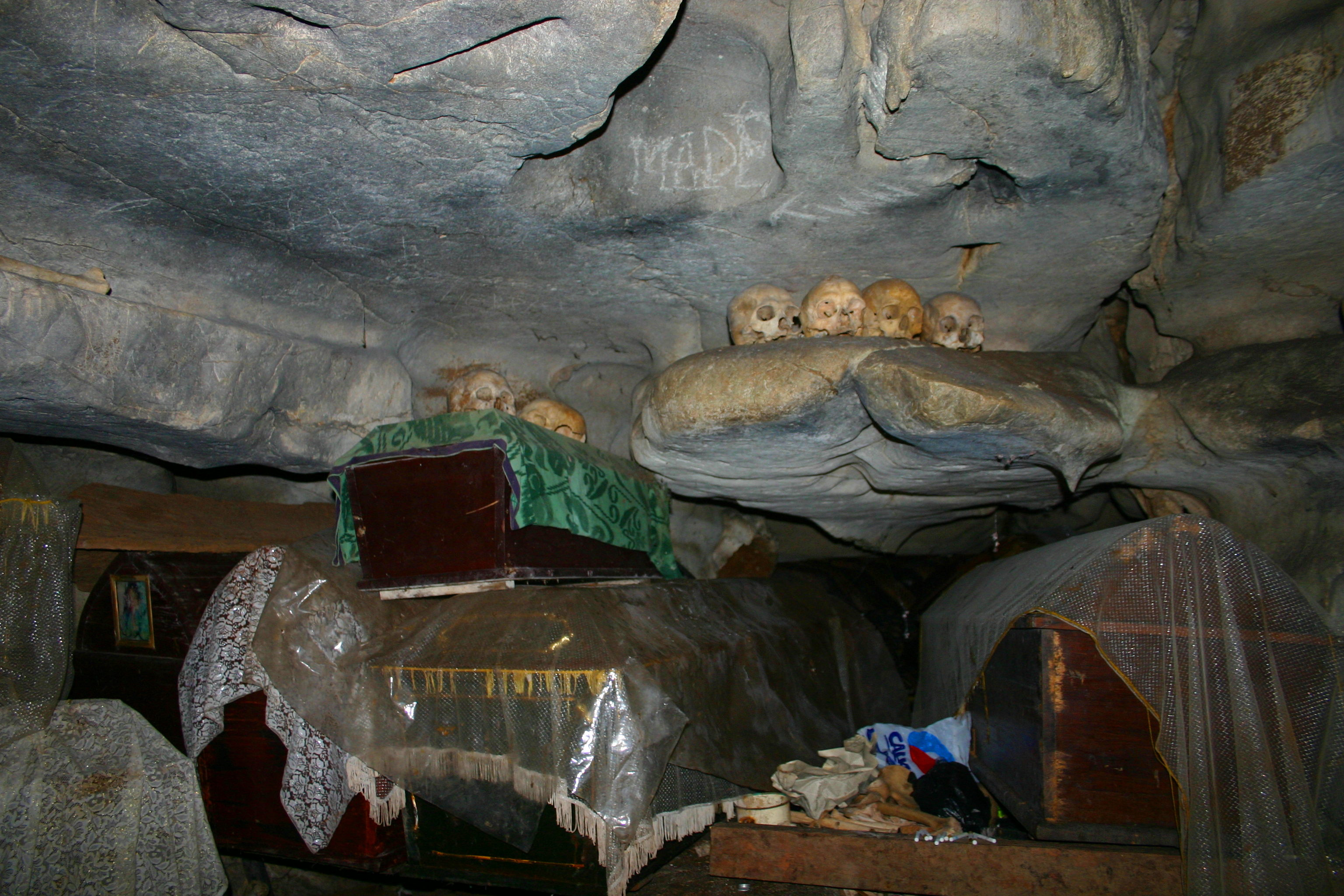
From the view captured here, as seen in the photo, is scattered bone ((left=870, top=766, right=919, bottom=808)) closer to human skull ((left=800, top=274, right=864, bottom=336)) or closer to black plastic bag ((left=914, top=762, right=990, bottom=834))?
black plastic bag ((left=914, top=762, right=990, bottom=834))

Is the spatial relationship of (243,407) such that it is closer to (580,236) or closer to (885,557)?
(580,236)

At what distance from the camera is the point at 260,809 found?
417 centimetres

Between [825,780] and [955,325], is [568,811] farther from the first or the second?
[955,325]

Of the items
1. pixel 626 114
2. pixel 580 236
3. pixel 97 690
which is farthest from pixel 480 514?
pixel 97 690

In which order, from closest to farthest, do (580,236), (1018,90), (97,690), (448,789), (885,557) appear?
(1018,90)
(448,789)
(580,236)
(97,690)
(885,557)

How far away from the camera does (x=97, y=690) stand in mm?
4656

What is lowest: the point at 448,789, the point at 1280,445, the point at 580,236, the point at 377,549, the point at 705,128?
the point at 448,789

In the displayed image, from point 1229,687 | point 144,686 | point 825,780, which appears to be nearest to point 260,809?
point 144,686

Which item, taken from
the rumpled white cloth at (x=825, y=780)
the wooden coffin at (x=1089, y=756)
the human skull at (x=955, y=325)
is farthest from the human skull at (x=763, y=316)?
the rumpled white cloth at (x=825, y=780)

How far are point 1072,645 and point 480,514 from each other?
282 cm

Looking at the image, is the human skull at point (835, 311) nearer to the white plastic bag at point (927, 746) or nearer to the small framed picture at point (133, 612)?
the white plastic bag at point (927, 746)

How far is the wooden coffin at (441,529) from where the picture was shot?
158 inches

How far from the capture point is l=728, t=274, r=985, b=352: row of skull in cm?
450

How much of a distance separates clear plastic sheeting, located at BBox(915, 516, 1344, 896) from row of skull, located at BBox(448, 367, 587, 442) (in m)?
3.25
